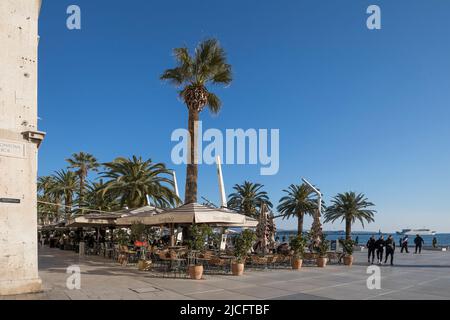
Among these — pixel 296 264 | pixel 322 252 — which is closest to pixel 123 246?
pixel 296 264

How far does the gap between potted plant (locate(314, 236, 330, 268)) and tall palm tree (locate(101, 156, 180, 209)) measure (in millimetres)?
15685

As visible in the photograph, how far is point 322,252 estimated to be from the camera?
65.7ft

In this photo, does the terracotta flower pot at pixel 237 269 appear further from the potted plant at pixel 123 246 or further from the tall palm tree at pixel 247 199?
the tall palm tree at pixel 247 199

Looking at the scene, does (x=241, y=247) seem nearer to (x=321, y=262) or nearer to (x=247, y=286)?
(x=247, y=286)

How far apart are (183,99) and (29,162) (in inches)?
518

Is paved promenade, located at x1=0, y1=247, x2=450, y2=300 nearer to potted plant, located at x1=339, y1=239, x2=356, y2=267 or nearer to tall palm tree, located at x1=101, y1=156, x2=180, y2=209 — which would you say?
potted plant, located at x1=339, y1=239, x2=356, y2=267

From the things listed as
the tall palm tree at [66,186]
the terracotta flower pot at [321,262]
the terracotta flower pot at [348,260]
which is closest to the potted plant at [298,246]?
the terracotta flower pot at [321,262]

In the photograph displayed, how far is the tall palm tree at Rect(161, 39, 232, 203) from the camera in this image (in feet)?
73.0

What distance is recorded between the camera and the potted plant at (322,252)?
1950cm

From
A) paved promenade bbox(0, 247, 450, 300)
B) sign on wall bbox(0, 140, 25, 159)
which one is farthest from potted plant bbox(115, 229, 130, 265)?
sign on wall bbox(0, 140, 25, 159)

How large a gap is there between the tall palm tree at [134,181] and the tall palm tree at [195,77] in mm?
10213

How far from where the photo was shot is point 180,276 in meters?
14.8

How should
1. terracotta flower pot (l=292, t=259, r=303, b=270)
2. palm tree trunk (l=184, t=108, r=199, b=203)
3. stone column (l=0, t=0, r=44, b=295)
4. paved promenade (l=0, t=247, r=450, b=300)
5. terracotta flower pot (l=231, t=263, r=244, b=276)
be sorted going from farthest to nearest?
palm tree trunk (l=184, t=108, r=199, b=203) → terracotta flower pot (l=292, t=259, r=303, b=270) → terracotta flower pot (l=231, t=263, r=244, b=276) → paved promenade (l=0, t=247, r=450, b=300) → stone column (l=0, t=0, r=44, b=295)
